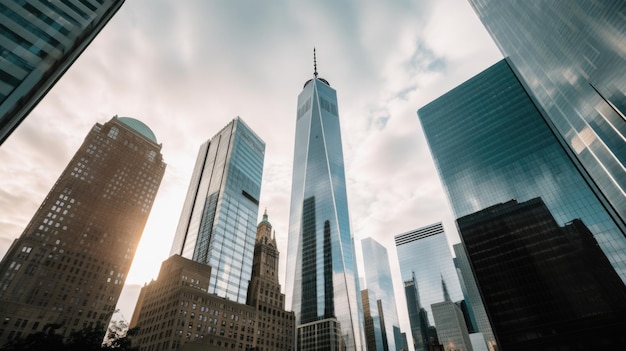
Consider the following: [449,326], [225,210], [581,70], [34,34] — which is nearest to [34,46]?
[34,34]

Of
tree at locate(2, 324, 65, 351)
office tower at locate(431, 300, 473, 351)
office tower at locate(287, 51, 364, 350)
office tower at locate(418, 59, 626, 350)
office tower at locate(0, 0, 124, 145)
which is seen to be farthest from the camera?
office tower at locate(431, 300, 473, 351)

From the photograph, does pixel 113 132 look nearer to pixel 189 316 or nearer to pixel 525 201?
pixel 189 316

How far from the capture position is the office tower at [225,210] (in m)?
118

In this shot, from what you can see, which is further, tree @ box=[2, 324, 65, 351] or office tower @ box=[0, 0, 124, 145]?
tree @ box=[2, 324, 65, 351]

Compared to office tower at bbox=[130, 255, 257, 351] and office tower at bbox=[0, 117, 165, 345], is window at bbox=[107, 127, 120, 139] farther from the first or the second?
office tower at bbox=[130, 255, 257, 351]

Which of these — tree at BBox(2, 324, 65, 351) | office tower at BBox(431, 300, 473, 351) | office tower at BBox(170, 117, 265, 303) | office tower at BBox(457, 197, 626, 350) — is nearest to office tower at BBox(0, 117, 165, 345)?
office tower at BBox(170, 117, 265, 303)

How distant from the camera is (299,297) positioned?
14825cm

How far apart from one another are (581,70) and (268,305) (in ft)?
391

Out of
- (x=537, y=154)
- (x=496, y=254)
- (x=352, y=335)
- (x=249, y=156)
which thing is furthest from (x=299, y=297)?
(x=537, y=154)

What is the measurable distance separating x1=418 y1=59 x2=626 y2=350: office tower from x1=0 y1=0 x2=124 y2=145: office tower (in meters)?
110

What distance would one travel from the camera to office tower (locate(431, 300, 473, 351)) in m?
178

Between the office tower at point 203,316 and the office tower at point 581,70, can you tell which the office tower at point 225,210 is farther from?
the office tower at point 581,70

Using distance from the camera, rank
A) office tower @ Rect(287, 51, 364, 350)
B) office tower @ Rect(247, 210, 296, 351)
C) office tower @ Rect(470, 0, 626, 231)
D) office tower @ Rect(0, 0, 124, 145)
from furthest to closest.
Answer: office tower @ Rect(287, 51, 364, 350) → office tower @ Rect(247, 210, 296, 351) → office tower @ Rect(470, 0, 626, 231) → office tower @ Rect(0, 0, 124, 145)

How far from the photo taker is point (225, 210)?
5148 inches
